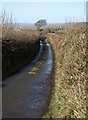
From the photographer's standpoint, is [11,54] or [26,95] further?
[11,54]

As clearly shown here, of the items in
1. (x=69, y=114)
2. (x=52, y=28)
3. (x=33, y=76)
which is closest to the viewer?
(x=69, y=114)

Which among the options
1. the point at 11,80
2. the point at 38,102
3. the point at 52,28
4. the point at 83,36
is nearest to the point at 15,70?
the point at 11,80

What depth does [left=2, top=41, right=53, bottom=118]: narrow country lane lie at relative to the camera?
11.2m

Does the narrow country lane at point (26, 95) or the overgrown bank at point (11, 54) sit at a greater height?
the overgrown bank at point (11, 54)

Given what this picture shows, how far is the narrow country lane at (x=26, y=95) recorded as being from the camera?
11.2 meters

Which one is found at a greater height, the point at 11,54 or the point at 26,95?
the point at 11,54

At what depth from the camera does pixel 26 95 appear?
1375 cm

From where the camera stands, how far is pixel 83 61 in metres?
7.79

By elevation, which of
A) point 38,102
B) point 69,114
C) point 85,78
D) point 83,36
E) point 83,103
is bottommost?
point 38,102

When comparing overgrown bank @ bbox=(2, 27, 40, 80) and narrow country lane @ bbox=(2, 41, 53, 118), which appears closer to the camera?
narrow country lane @ bbox=(2, 41, 53, 118)

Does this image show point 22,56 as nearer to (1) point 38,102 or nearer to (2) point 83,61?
(1) point 38,102

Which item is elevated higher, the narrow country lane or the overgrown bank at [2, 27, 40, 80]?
the overgrown bank at [2, 27, 40, 80]

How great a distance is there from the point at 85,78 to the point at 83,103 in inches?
27.4

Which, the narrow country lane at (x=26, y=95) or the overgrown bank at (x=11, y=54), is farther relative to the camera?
the overgrown bank at (x=11, y=54)
